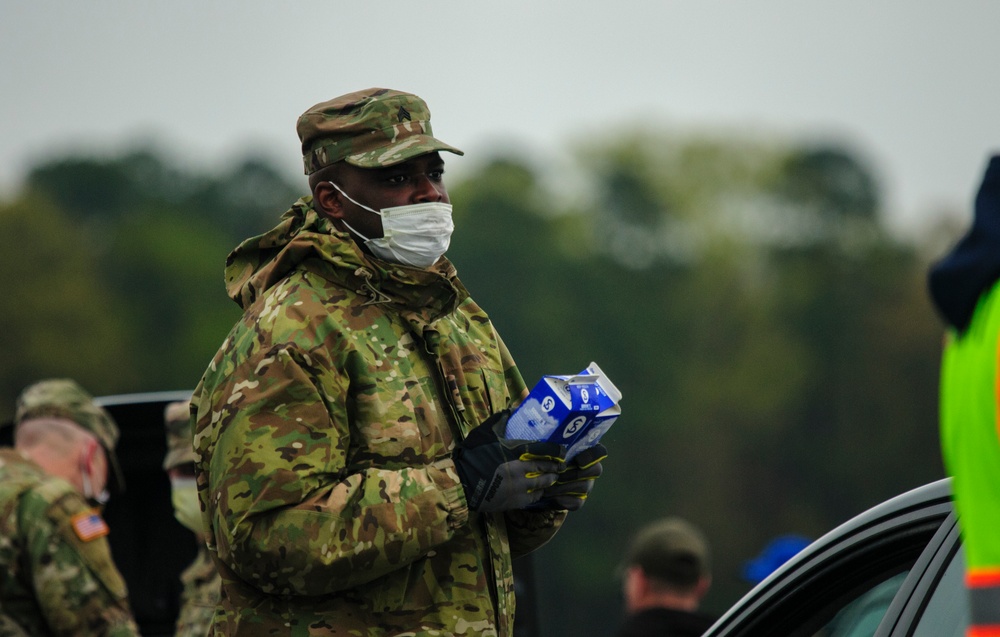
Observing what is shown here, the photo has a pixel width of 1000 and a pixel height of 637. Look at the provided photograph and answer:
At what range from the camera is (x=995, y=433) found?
5.09ft

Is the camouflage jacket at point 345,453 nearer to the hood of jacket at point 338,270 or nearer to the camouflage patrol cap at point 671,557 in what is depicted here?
the hood of jacket at point 338,270

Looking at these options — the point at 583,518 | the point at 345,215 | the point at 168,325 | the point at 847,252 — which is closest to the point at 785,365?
the point at 847,252

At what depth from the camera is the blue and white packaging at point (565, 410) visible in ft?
9.84

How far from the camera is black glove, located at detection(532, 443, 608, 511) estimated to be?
10.5ft

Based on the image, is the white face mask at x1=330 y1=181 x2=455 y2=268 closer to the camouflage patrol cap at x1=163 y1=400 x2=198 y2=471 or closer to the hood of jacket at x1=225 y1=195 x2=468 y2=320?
the hood of jacket at x1=225 y1=195 x2=468 y2=320

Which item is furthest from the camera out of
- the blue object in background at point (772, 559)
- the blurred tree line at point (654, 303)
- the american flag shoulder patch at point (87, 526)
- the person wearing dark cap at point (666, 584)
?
the blurred tree line at point (654, 303)

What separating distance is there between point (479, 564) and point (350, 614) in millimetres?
327

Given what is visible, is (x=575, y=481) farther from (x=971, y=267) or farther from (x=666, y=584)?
(x=666, y=584)

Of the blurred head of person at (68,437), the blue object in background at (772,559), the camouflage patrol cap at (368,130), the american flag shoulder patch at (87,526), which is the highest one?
the camouflage patrol cap at (368,130)

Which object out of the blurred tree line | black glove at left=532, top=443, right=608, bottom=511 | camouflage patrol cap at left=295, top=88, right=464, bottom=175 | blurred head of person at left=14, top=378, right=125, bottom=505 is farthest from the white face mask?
the blurred tree line

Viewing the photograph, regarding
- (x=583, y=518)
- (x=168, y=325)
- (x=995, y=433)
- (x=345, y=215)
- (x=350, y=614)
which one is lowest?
(x=583, y=518)

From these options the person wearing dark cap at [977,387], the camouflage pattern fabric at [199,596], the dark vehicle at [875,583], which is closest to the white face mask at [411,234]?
the dark vehicle at [875,583]

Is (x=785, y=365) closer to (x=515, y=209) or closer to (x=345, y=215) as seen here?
(x=515, y=209)

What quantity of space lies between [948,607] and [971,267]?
1014 mm
